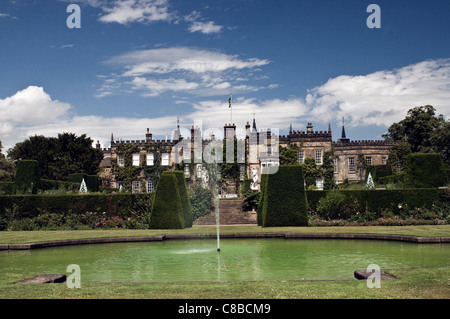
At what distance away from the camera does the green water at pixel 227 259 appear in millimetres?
8633

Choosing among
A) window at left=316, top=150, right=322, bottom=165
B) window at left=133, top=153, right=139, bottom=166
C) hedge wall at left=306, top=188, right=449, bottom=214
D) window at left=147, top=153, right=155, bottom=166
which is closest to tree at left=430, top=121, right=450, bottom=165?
window at left=316, top=150, right=322, bottom=165

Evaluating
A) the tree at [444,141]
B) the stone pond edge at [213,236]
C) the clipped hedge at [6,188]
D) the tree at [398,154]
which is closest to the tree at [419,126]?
the tree at [398,154]

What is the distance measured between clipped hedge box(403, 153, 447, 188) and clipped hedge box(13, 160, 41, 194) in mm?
→ 20215

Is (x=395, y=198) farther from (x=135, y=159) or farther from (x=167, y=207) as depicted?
(x=135, y=159)

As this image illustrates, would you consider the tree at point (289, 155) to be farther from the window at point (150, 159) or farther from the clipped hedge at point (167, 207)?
the clipped hedge at point (167, 207)

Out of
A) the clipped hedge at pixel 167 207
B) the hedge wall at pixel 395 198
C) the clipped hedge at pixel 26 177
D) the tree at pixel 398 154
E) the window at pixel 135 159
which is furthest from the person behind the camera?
the tree at pixel 398 154

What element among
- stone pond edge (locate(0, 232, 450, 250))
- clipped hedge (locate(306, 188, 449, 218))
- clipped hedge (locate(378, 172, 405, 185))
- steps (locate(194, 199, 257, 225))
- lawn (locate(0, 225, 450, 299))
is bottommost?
steps (locate(194, 199, 257, 225))

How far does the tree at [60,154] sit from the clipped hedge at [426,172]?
1191 inches

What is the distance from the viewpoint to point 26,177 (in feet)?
75.2

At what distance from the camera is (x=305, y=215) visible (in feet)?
62.6

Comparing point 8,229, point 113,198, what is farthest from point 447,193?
point 8,229

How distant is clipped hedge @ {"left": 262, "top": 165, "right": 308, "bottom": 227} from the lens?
62.6 feet

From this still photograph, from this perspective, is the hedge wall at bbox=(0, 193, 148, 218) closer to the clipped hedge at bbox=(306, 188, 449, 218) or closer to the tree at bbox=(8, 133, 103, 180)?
the clipped hedge at bbox=(306, 188, 449, 218)

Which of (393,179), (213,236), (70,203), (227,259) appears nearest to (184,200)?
(213,236)
